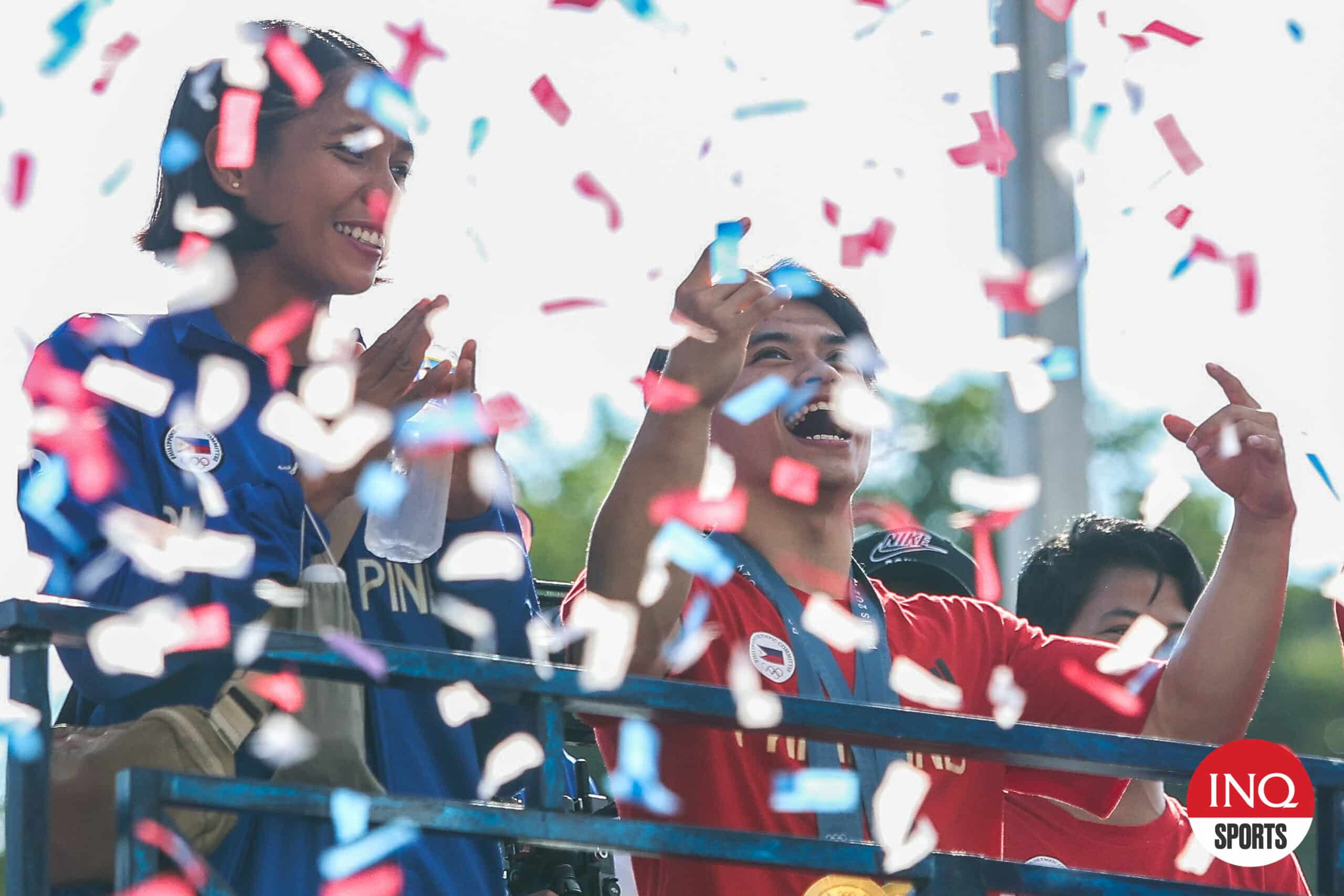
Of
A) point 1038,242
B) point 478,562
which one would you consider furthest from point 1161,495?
point 1038,242

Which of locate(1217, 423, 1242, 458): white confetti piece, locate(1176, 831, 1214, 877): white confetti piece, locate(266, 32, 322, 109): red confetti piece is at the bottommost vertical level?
locate(1176, 831, 1214, 877): white confetti piece

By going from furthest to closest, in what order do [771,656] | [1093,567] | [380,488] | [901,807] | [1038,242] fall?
1. [1038,242]
2. [1093,567]
3. [771,656]
4. [901,807]
5. [380,488]

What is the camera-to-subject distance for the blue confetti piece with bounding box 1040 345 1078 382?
5.33 meters

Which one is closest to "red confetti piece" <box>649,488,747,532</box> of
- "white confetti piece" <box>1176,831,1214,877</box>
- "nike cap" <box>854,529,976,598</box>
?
"nike cap" <box>854,529,976,598</box>

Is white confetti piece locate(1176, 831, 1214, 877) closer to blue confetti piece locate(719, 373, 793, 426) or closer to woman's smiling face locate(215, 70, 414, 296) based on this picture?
blue confetti piece locate(719, 373, 793, 426)

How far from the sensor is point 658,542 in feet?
9.36

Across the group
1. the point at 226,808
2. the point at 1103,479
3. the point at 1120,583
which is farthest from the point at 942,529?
the point at 226,808

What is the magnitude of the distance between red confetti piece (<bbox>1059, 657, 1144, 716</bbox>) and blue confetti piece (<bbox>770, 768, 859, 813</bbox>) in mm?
559

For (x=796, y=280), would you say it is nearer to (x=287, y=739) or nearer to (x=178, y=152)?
(x=178, y=152)

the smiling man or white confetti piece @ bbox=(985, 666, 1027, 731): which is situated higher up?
the smiling man

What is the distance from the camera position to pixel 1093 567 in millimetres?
4277

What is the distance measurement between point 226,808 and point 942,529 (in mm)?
32195

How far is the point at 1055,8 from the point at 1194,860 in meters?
2.71

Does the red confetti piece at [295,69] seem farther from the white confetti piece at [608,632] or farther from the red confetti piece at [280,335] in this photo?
the white confetti piece at [608,632]
